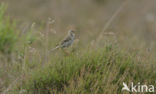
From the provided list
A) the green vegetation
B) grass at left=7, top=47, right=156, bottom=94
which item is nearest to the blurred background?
the green vegetation

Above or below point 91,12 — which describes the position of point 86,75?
above

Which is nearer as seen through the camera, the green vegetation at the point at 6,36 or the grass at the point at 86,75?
the grass at the point at 86,75

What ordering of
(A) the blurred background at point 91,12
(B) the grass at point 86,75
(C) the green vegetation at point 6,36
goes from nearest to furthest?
(B) the grass at point 86,75 → (C) the green vegetation at point 6,36 → (A) the blurred background at point 91,12

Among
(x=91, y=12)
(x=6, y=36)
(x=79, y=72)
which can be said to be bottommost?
(x=91, y=12)

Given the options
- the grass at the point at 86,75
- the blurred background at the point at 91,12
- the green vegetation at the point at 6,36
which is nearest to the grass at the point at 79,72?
the grass at the point at 86,75

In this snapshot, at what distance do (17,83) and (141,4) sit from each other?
10040 mm

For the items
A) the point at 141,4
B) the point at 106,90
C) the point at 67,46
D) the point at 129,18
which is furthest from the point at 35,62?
the point at 141,4

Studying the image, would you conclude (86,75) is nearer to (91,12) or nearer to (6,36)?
(6,36)

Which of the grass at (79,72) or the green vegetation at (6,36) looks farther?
the green vegetation at (6,36)

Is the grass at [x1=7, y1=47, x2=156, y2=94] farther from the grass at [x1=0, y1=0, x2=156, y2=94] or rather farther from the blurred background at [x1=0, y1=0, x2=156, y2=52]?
the blurred background at [x1=0, y1=0, x2=156, y2=52]

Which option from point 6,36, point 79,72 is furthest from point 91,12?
point 79,72

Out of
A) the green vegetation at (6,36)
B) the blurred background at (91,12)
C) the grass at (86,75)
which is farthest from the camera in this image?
the blurred background at (91,12)

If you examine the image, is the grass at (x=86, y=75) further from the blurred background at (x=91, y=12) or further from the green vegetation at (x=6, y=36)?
the blurred background at (x=91, y=12)

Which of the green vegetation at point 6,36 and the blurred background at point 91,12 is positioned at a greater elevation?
the green vegetation at point 6,36
